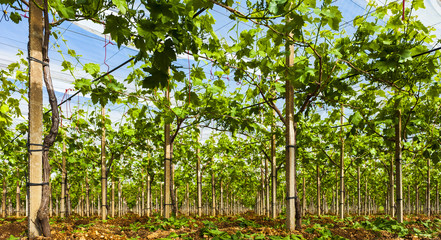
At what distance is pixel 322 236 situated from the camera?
4445 millimetres

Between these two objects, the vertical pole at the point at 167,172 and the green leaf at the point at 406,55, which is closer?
the green leaf at the point at 406,55

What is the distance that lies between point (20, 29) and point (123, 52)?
8.90ft

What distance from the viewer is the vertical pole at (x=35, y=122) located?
10.8 feet

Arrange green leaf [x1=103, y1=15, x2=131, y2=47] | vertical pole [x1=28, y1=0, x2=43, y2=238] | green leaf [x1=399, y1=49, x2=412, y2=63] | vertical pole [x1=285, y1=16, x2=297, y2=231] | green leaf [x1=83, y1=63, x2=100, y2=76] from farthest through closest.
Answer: green leaf [x1=83, y1=63, x2=100, y2=76] → vertical pole [x1=285, y1=16, x2=297, y2=231] → green leaf [x1=399, y1=49, x2=412, y2=63] → vertical pole [x1=28, y1=0, x2=43, y2=238] → green leaf [x1=103, y1=15, x2=131, y2=47]

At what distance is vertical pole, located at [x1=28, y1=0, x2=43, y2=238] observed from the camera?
330 centimetres

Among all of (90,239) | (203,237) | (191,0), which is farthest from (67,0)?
(203,237)

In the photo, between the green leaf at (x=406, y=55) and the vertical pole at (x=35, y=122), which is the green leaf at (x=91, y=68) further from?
the green leaf at (x=406, y=55)

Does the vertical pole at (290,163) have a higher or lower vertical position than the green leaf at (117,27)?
lower

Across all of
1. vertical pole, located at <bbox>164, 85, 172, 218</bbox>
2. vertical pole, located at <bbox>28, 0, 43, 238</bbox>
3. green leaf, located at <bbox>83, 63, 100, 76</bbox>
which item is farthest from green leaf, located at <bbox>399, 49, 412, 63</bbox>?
green leaf, located at <bbox>83, 63, 100, 76</bbox>

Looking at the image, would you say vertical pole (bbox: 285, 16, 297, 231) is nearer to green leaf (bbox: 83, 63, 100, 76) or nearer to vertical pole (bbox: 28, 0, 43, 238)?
vertical pole (bbox: 28, 0, 43, 238)

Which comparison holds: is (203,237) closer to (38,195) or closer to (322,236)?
(322,236)

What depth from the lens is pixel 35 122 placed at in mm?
3338

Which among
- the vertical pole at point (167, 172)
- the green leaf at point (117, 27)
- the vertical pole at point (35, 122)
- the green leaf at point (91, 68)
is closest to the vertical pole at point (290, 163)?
the green leaf at point (117, 27)

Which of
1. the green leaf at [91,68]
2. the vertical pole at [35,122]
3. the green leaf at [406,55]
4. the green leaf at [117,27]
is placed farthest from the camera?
the green leaf at [91,68]
